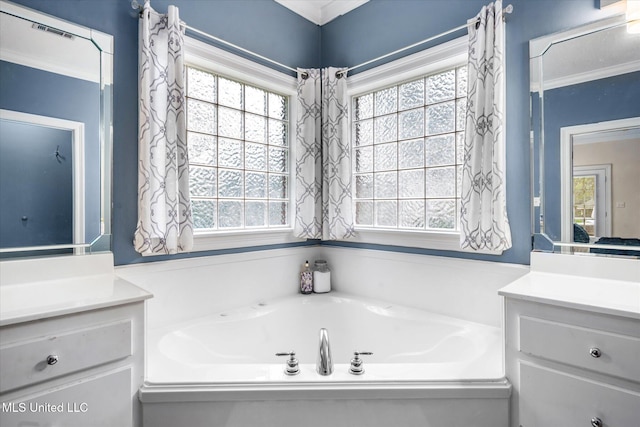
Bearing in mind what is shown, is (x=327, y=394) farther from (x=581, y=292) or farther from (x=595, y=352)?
(x=581, y=292)

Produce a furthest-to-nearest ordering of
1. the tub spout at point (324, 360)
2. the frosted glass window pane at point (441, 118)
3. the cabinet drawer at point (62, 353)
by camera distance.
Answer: the frosted glass window pane at point (441, 118)
the tub spout at point (324, 360)
the cabinet drawer at point (62, 353)

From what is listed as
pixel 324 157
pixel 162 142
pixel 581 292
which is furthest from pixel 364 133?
pixel 581 292

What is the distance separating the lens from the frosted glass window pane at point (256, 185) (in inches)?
92.0

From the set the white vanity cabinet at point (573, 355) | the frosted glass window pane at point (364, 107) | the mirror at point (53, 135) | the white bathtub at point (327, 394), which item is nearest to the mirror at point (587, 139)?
the white vanity cabinet at point (573, 355)

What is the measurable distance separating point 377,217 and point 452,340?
3.18ft

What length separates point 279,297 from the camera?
240 centimetres

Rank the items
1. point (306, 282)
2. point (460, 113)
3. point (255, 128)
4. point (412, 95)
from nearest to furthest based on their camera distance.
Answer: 1. point (460, 113)
2. point (412, 95)
3. point (255, 128)
4. point (306, 282)

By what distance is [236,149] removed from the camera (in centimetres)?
227

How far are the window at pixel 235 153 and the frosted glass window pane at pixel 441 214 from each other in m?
1.03

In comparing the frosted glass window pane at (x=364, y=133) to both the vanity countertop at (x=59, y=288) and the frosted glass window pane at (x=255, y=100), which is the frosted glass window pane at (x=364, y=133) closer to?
the frosted glass window pane at (x=255, y=100)

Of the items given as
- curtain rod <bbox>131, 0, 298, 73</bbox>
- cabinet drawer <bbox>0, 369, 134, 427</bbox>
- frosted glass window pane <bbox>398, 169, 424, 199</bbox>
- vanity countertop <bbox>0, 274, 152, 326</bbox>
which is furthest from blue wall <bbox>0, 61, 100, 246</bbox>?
frosted glass window pane <bbox>398, 169, 424, 199</bbox>

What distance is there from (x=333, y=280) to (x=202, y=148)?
4.37 feet

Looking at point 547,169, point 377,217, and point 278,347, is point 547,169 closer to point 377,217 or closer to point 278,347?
point 377,217

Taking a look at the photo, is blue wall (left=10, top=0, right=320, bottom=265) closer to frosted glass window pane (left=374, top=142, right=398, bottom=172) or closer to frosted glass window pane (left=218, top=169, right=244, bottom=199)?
frosted glass window pane (left=218, top=169, right=244, bottom=199)
